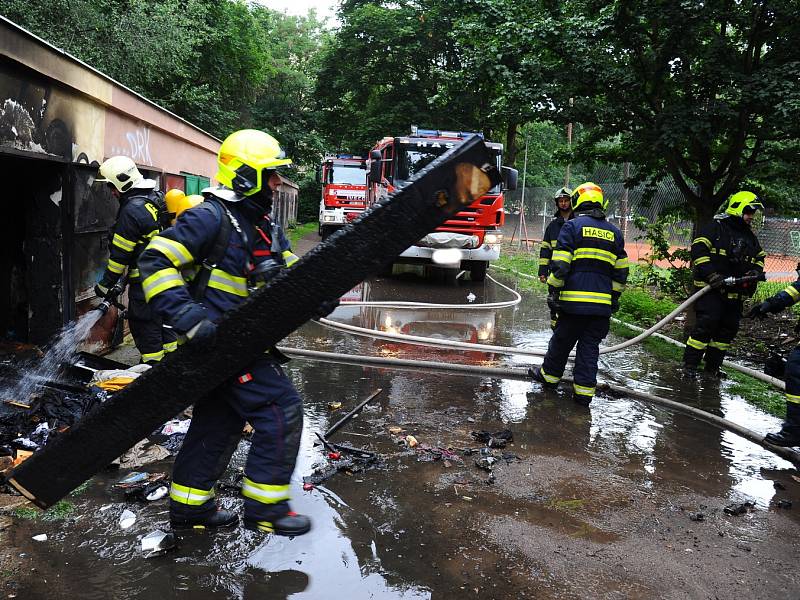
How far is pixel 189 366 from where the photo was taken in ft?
8.82

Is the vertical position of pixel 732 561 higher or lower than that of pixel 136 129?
lower

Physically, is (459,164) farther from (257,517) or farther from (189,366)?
(257,517)

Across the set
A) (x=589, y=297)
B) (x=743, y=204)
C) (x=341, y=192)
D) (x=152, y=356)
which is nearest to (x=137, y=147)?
(x=152, y=356)

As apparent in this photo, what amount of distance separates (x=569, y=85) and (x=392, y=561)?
24.4 feet

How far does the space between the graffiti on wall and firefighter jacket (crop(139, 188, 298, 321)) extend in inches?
180

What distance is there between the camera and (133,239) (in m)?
4.96

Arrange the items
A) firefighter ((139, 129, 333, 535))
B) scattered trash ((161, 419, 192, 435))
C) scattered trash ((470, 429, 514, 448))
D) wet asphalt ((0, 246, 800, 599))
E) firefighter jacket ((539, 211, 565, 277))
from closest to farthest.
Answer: wet asphalt ((0, 246, 800, 599)) < firefighter ((139, 129, 333, 535)) < scattered trash ((161, 419, 192, 435)) < scattered trash ((470, 429, 514, 448)) < firefighter jacket ((539, 211, 565, 277))

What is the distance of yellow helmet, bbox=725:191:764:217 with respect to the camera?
21.0 feet

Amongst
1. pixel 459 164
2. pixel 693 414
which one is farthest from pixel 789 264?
pixel 459 164

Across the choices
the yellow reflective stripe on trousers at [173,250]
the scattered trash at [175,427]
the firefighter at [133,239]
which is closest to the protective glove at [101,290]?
the firefighter at [133,239]

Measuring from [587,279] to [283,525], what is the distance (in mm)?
3643

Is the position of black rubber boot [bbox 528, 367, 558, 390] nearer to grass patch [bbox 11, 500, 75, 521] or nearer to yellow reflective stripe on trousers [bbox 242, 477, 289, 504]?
yellow reflective stripe on trousers [bbox 242, 477, 289, 504]

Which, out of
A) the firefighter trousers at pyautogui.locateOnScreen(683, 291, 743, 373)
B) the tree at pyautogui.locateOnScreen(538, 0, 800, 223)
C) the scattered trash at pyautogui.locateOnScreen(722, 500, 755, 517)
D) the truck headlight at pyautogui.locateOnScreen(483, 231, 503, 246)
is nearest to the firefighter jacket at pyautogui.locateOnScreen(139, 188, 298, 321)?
the scattered trash at pyautogui.locateOnScreen(722, 500, 755, 517)

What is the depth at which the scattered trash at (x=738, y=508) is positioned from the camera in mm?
3586
